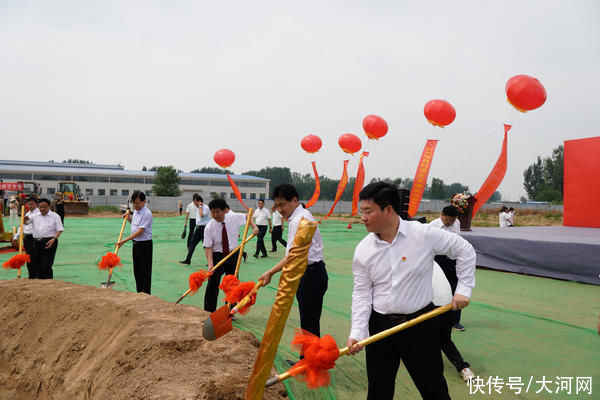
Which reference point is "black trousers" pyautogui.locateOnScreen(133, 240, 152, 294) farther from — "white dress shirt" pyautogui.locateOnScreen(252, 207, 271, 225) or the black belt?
"white dress shirt" pyautogui.locateOnScreen(252, 207, 271, 225)

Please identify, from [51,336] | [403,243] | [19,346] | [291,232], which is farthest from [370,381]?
[19,346]

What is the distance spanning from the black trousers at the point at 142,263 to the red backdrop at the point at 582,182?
14589 millimetres

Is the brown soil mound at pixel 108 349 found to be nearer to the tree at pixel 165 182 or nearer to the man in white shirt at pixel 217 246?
the man in white shirt at pixel 217 246

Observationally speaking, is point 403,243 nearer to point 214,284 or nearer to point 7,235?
point 214,284

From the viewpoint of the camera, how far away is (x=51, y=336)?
4.38m

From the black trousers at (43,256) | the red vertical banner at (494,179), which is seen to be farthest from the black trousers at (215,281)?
the red vertical banner at (494,179)

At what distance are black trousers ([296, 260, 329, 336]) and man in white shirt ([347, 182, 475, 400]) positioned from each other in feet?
3.46

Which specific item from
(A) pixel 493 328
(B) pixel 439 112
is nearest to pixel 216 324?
(A) pixel 493 328

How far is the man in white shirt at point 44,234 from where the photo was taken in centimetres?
592

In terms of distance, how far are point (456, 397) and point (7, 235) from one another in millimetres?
11792

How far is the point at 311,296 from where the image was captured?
318 cm

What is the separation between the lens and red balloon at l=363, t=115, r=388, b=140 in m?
12.9

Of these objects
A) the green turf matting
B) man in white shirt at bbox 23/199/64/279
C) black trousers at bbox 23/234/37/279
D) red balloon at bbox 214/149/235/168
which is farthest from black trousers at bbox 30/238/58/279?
red balloon at bbox 214/149/235/168

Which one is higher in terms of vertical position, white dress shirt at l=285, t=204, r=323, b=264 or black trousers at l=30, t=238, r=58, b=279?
white dress shirt at l=285, t=204, r=323, b=264
